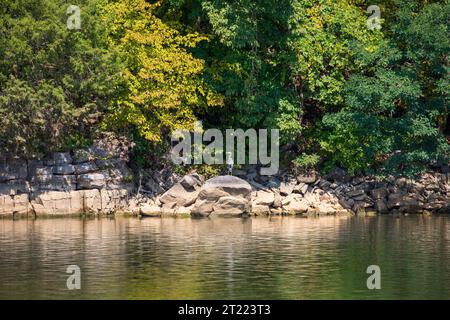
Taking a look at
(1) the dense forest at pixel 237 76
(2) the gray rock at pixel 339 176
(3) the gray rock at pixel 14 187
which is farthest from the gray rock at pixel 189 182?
(3) the gray rock at pixel 14 187

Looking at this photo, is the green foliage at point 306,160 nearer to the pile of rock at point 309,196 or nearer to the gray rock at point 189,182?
the pile of rock at point 309,196

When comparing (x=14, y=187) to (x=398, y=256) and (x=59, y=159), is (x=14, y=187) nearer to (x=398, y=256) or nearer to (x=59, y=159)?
(x=59, y=159)

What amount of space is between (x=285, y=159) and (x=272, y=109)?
109 inches

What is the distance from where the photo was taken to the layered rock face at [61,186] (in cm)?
4988

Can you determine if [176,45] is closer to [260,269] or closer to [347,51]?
[347,51]

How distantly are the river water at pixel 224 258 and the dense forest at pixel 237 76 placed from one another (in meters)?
4.61

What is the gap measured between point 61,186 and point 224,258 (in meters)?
16.2

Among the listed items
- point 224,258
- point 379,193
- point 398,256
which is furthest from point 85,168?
point 398,256

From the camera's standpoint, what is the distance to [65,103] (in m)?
48.2

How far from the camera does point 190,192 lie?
51156 mm

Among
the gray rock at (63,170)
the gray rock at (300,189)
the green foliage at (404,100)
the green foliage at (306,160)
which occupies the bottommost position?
the gray rock at (300,189)
